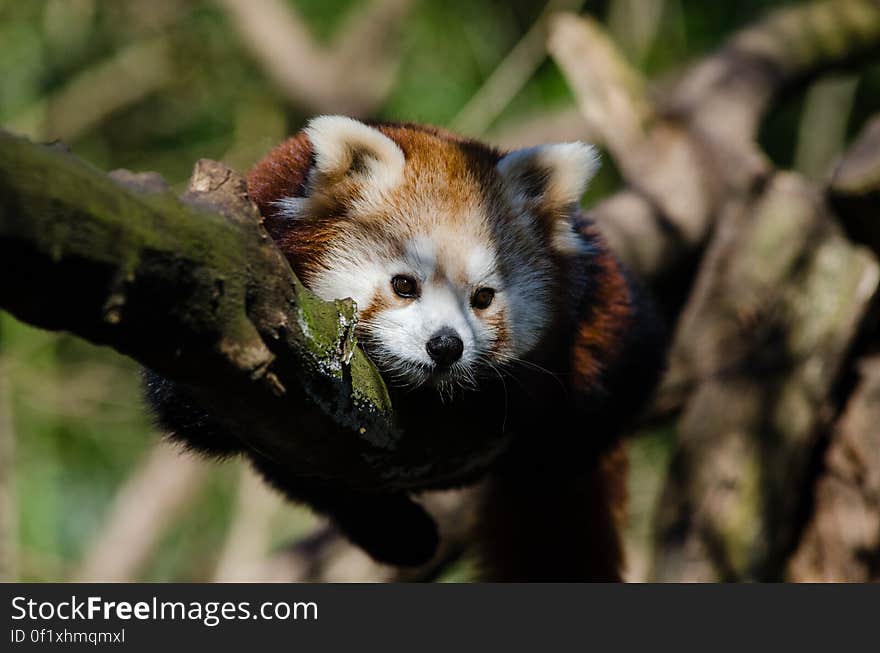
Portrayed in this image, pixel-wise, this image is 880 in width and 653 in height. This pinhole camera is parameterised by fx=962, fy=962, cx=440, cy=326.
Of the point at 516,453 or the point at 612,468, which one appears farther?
the point at 612,468

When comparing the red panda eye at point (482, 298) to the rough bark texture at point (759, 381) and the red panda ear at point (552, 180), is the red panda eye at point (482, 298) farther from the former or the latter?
the rough bark texture at point (759, 381)

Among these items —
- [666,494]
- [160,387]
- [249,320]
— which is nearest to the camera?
[249,320]

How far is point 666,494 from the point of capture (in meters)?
3.90

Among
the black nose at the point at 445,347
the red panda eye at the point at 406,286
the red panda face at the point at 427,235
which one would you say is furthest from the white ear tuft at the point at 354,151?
the black nose at the point at 445,347

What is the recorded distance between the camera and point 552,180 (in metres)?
2.77

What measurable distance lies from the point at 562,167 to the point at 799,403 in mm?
1688

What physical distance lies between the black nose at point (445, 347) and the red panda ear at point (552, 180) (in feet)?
1.93

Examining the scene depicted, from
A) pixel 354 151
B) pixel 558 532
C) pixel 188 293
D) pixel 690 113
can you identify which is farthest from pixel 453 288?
pixel 690 113

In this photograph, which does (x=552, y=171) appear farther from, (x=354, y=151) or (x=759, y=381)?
(x=759, y=381)

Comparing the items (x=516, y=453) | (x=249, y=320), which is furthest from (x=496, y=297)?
(x=249, y=320)

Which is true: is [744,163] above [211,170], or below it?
below

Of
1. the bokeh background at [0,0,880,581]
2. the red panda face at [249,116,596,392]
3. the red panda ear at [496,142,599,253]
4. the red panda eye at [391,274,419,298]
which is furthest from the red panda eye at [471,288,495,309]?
the bokeh background at [0,0,880,581]

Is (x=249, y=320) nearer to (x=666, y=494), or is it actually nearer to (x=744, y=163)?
(x=666, y=494)

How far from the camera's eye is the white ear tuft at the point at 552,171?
2730 mm
